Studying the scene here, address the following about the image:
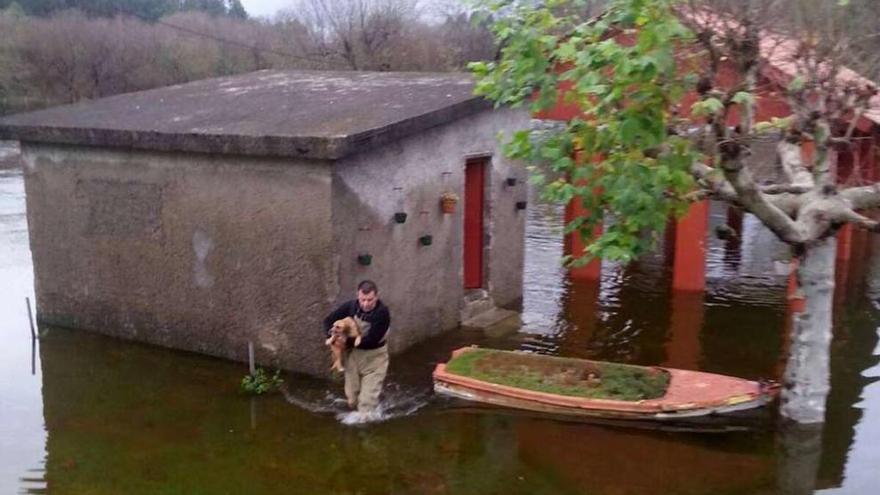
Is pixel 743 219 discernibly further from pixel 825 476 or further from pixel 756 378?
pixel 825 476

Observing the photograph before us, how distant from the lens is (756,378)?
9.82 meters

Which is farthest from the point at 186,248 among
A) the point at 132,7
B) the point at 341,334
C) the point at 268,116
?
the point at 132,7

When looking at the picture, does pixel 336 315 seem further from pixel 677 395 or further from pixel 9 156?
pixel 9 156

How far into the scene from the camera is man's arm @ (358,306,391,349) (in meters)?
8.22

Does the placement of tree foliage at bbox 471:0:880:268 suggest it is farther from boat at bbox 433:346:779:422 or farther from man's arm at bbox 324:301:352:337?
man's arm at bbox 324:301:352:337

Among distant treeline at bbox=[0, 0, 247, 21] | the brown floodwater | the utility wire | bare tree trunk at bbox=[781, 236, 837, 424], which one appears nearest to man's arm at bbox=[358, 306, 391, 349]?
the brown floodwater

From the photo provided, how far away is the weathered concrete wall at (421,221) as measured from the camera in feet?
31.6

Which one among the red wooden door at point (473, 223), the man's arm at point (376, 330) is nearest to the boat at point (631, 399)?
the man's arm at point (376, 330)

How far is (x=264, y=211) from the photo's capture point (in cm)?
974

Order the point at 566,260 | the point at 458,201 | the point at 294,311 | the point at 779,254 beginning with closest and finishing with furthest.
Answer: the point at 566,260 → the point at 294,311 → the point at 458,201 → the point at 779,254

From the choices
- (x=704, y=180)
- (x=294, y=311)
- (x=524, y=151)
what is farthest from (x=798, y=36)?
(x=294, y=311)

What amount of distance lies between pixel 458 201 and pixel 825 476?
5.88 m

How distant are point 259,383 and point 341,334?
1.73 metres

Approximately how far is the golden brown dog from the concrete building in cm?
125
